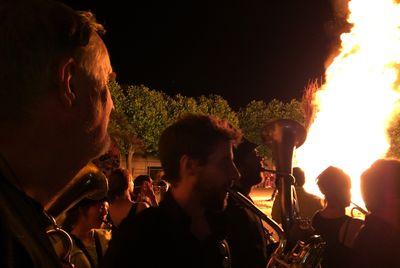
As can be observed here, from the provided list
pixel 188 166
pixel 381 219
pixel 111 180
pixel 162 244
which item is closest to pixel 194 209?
pixel 188 166

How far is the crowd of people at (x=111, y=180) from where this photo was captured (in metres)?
1.09

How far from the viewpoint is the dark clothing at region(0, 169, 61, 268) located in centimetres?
89

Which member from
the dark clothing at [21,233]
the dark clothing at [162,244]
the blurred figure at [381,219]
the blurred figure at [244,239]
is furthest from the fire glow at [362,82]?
the dark clothing at [21,233]

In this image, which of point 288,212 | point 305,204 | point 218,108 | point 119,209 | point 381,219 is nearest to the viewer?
point 381,219

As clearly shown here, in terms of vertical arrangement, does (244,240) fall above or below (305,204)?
above

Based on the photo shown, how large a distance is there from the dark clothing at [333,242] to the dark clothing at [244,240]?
3.19 ft

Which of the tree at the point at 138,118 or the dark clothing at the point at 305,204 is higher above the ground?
the dark clothing at the point at 305,204

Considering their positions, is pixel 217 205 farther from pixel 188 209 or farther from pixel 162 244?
pixel 162 244

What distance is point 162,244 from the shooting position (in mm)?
2705

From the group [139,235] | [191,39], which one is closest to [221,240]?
[139,235]

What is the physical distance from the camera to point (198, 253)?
278 cm

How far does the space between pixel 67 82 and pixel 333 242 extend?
3755 millimetres

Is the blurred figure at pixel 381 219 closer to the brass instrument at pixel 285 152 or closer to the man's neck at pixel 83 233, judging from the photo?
the brass instrument at pixel 285 152

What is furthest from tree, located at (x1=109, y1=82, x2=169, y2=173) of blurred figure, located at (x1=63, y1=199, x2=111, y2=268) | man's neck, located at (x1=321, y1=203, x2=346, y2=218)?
man's neck, located at (x1=321, y1=203, x2=346, y2=218)
